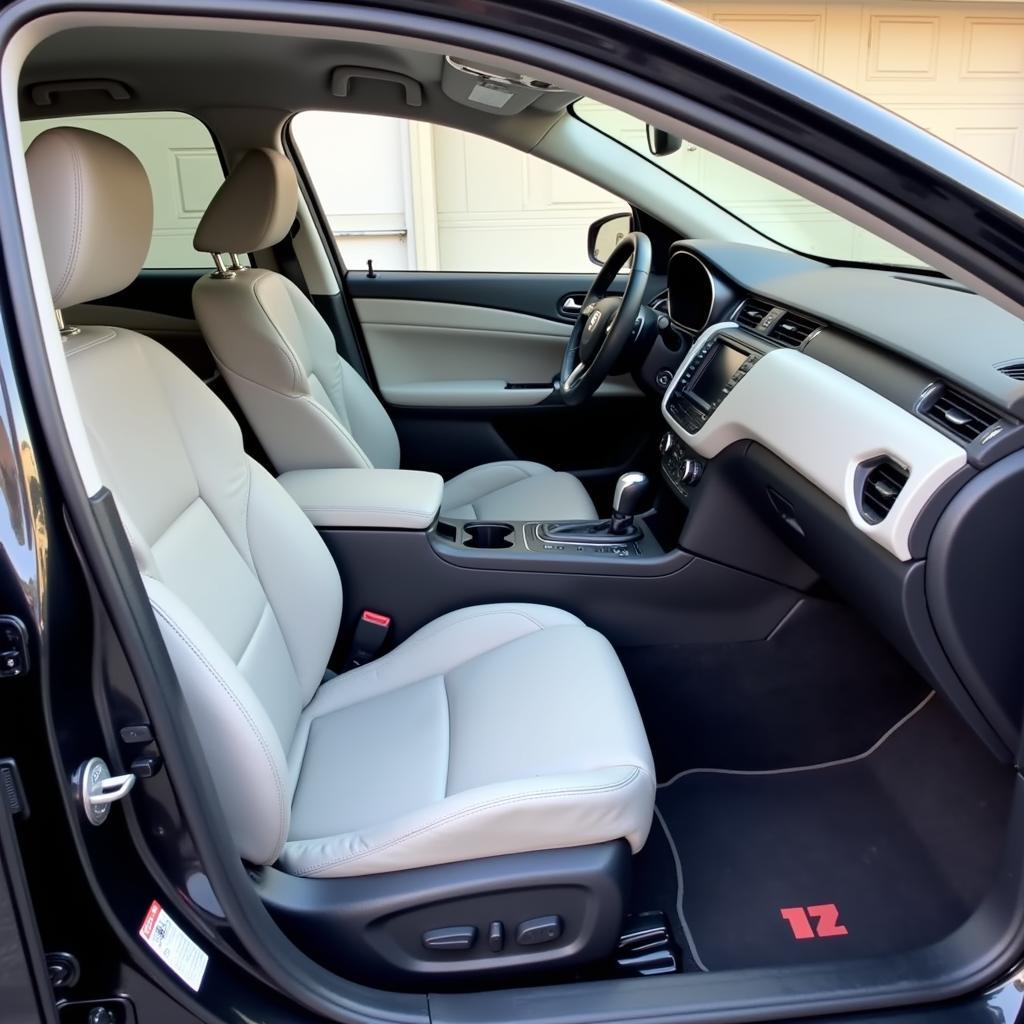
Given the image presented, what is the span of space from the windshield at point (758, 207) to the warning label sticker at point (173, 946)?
1.59m

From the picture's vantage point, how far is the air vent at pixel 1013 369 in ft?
3.74

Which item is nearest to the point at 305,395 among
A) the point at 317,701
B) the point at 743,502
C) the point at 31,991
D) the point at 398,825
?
the point at 317,701

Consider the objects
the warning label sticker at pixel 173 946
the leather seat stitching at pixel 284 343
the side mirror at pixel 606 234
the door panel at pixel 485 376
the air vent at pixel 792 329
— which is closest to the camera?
the warning label sticker at pixel 173 946

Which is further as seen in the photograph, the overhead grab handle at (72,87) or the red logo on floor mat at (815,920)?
the overhead grab handle at (72,87)

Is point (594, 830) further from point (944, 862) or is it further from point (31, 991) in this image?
point (944, 862)

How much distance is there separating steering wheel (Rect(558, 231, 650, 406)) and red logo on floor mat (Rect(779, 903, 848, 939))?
118 cm

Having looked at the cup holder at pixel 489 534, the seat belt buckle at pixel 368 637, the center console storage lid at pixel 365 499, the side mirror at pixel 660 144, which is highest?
the side mirror at pixel 660 144

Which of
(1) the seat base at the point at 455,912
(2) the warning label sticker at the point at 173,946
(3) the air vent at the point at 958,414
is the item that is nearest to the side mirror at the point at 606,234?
(3) the air vent at the point at 958,414

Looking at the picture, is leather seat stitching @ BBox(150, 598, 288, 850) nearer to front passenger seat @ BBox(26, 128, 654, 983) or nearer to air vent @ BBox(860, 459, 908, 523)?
front passenger seat @ BBox(26, 128, 654, 983)

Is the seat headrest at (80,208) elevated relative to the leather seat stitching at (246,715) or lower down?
elevated

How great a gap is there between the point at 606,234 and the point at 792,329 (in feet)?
3.64

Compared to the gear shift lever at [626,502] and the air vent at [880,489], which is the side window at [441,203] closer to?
the gear shift lever at [626,502]

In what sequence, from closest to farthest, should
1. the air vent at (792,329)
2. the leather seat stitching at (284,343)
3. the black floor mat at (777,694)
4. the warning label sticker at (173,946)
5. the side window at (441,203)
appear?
the warning label sticker at (173,946) → the air vent at (792,329) → the black floor mat at (777,694) → the leather seat stitching at (284,343) → the side window at (441,203)

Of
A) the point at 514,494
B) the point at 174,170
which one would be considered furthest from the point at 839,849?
the point at 174,170
